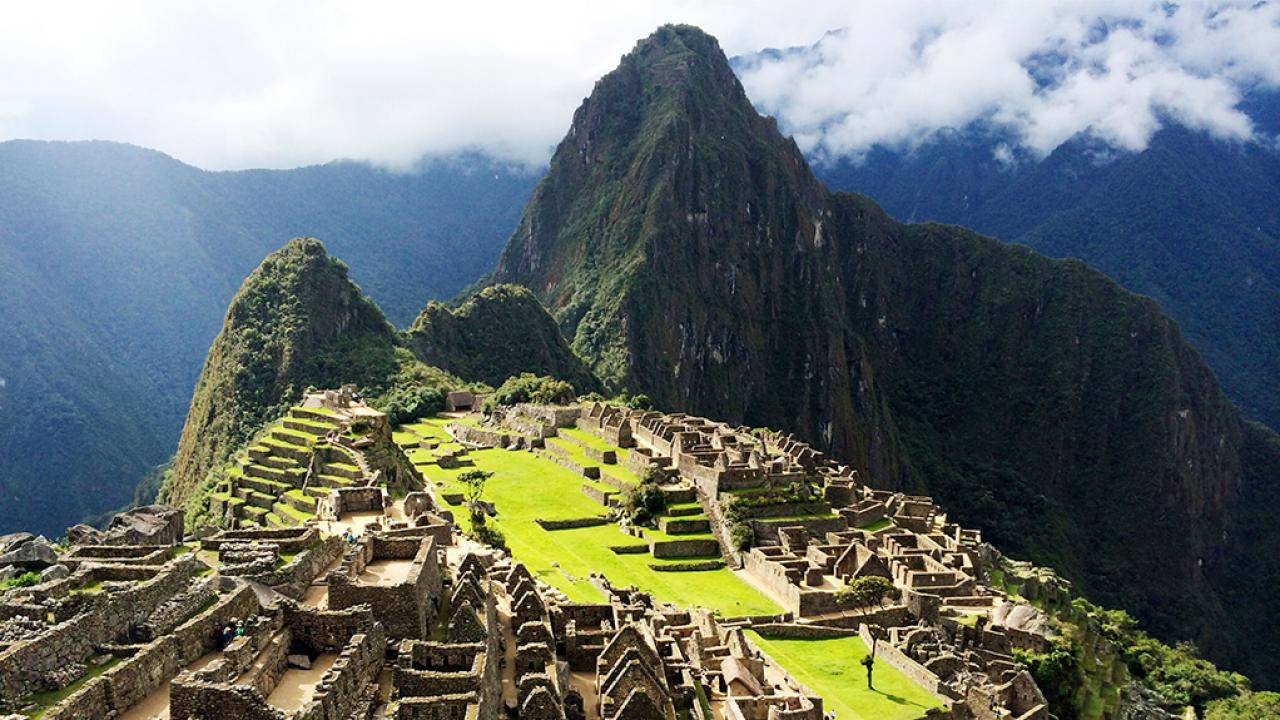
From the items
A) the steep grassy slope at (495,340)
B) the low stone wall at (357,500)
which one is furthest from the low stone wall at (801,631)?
the steep grassy slope at (495,340)

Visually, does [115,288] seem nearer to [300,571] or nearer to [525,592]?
[525,592]

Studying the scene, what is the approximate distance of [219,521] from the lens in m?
44.8

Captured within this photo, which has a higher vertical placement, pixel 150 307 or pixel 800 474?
pixel 150 307

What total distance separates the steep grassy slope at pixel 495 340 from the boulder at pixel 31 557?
93636 mm

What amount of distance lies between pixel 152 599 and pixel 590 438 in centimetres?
5684

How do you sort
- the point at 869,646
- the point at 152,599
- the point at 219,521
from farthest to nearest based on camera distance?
the point at 219,521, the point at 869,646, the point at 152,599

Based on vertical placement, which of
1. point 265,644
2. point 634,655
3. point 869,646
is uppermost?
point 265,644

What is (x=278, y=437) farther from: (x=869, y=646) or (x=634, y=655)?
(x=634, y=655)

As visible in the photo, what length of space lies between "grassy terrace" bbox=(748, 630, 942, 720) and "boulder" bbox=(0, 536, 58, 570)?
21062mm

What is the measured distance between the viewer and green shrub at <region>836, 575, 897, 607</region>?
40875 millimetres

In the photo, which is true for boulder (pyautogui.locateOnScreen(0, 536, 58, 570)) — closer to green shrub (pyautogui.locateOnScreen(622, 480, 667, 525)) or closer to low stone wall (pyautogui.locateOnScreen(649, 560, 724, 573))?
low stone wall (pyautogui.locateOnScreen(649, 560, 724, 573))

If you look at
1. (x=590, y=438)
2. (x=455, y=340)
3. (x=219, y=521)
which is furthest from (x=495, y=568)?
(x=455, y=340)

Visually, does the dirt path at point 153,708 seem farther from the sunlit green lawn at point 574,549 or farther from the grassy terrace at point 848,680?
the grassy terrace at point 848,680

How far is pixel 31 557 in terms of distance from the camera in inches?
730
